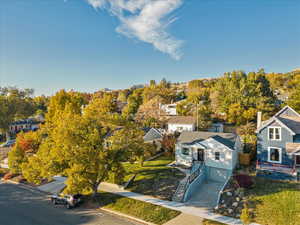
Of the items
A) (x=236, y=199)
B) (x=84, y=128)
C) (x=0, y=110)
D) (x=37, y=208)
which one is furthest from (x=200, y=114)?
(x=0, y=110)

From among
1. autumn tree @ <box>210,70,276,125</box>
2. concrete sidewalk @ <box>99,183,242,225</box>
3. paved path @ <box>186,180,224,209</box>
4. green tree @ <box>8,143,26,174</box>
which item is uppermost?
autumn tree @ <box>210,70,276,125</box>

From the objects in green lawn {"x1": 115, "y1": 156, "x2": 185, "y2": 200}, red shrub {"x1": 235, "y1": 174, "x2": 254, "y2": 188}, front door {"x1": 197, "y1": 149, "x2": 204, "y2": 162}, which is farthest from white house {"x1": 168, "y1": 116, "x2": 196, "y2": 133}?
red shrub {"x1": 235, "y1": 174, "x2": 254, "y2": 188}

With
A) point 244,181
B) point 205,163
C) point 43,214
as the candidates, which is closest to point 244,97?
point 205,163

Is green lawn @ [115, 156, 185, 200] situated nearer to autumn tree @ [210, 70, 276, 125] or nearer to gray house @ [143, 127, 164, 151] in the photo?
gray house @ [143, 127, 164, 151]

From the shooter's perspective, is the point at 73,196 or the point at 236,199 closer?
the point at 236,199

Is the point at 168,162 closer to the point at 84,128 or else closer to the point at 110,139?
the point at 110,139

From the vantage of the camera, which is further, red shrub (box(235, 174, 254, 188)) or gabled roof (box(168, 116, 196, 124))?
gabled roof (box(168, 116, 196, 124))
